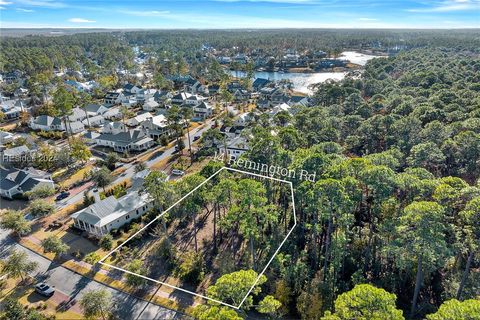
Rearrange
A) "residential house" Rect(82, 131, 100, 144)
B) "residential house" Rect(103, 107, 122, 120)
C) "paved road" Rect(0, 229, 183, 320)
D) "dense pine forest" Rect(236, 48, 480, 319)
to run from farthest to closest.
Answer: "residential house" Rect(103, 107, 122, 120) → "residential house" Rect(82, 131, 100, 144) → "paved road" Rect(0, 229, 183, 320) → "dense pine forest" Rect(236, 48, 480, 319)

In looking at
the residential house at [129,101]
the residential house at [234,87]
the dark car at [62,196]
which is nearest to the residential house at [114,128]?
the residential house at [129,101]

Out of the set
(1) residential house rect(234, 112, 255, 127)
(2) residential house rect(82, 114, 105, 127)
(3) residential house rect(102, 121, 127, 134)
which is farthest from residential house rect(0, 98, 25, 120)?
(1) residential house rect(234, 112, 255, 127)

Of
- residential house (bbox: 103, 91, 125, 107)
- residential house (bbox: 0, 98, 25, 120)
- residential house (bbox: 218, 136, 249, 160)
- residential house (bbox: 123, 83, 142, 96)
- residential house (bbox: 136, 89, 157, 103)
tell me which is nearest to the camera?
residential house (bbox: 218, 136, 249, 160)

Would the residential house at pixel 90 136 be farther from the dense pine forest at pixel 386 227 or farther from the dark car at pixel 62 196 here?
the dense pine forest at pixel 386 227

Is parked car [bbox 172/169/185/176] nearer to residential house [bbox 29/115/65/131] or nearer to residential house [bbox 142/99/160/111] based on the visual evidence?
residential house [bbox 29/115/65/131]

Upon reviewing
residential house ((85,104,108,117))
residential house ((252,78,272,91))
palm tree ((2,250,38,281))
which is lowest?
palm tree ((2,250,38,281))

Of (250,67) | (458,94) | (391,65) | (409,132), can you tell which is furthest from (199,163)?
(391,65)

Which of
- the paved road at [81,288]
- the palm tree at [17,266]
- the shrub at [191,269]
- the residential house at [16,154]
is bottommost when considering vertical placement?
the paved road at [81,288]
